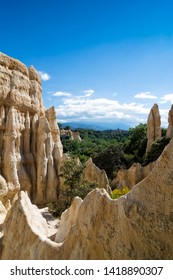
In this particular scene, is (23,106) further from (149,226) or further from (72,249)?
(149,226)

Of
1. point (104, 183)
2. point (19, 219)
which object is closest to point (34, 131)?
point (104, 183)

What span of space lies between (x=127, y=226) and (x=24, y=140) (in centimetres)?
1642

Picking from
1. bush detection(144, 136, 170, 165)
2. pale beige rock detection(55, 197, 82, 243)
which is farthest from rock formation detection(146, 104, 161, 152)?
pale beige rock detection(55, 197, 82, 243)

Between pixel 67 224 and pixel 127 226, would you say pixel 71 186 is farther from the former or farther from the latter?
pixel 127 226

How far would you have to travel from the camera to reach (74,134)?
100500mm

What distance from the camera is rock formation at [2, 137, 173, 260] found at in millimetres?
5195

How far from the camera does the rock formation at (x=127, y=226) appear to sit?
17.0 ft

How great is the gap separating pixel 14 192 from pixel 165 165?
15.4 m

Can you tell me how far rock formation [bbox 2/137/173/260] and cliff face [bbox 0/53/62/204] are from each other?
38.0 feet

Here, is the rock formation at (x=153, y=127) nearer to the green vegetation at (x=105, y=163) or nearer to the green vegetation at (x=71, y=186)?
the green vegetation at (x=105, y=163)

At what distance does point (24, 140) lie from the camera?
21062 millimetres

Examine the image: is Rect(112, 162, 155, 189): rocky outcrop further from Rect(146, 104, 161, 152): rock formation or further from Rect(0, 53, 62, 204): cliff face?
Rect(146, 104, 161, 152): rock formation
